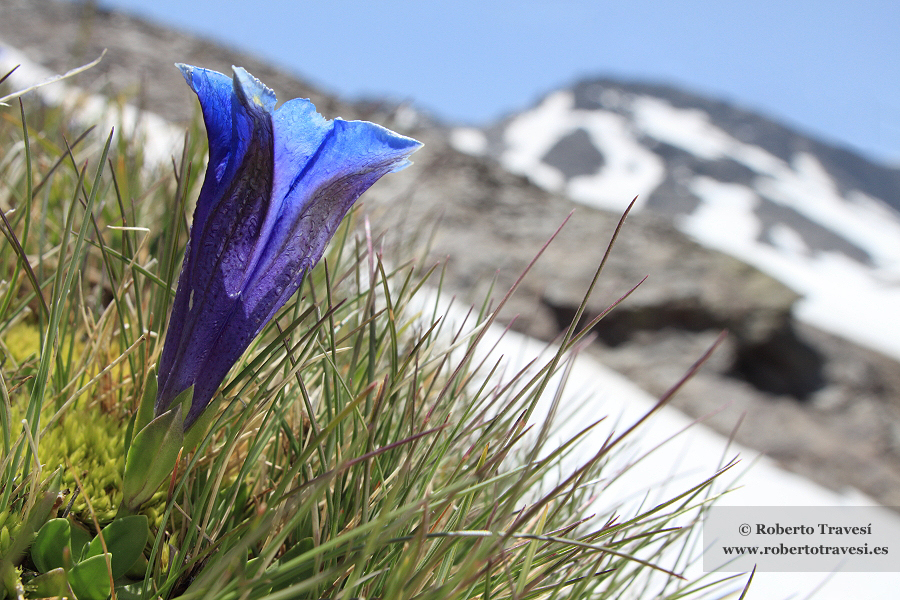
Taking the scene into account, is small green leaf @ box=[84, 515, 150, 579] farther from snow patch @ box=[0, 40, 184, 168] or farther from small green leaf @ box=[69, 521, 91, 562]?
snow patch @ box=[0, 40, 184, 168]

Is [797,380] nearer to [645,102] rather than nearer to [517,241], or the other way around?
[517,241]

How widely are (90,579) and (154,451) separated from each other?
0.67 feet

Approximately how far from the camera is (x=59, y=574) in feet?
2.55

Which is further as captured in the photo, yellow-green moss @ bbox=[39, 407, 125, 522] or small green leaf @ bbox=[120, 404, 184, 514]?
yellow-green moss @ bbox=[39, 407, 125, 522]

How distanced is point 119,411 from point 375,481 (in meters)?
0.50

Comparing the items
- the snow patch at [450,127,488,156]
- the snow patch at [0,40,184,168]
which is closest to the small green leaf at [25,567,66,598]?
the snow patch at [0,40,184,168]

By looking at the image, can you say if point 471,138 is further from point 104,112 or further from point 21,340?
point 21,340

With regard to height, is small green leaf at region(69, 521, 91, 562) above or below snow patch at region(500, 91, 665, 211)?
below

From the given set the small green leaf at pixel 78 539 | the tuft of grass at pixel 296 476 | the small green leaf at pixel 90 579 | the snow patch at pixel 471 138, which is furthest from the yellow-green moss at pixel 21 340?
the snow patch at pixel 471 138

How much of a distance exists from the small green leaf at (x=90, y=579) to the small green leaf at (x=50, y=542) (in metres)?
0.05

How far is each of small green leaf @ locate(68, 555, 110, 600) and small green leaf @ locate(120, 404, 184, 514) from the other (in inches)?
4.0

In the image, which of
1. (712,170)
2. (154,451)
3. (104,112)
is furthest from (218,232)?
(712,170)

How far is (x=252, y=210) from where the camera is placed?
78cm

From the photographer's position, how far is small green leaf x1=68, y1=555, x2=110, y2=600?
805 millimetres
